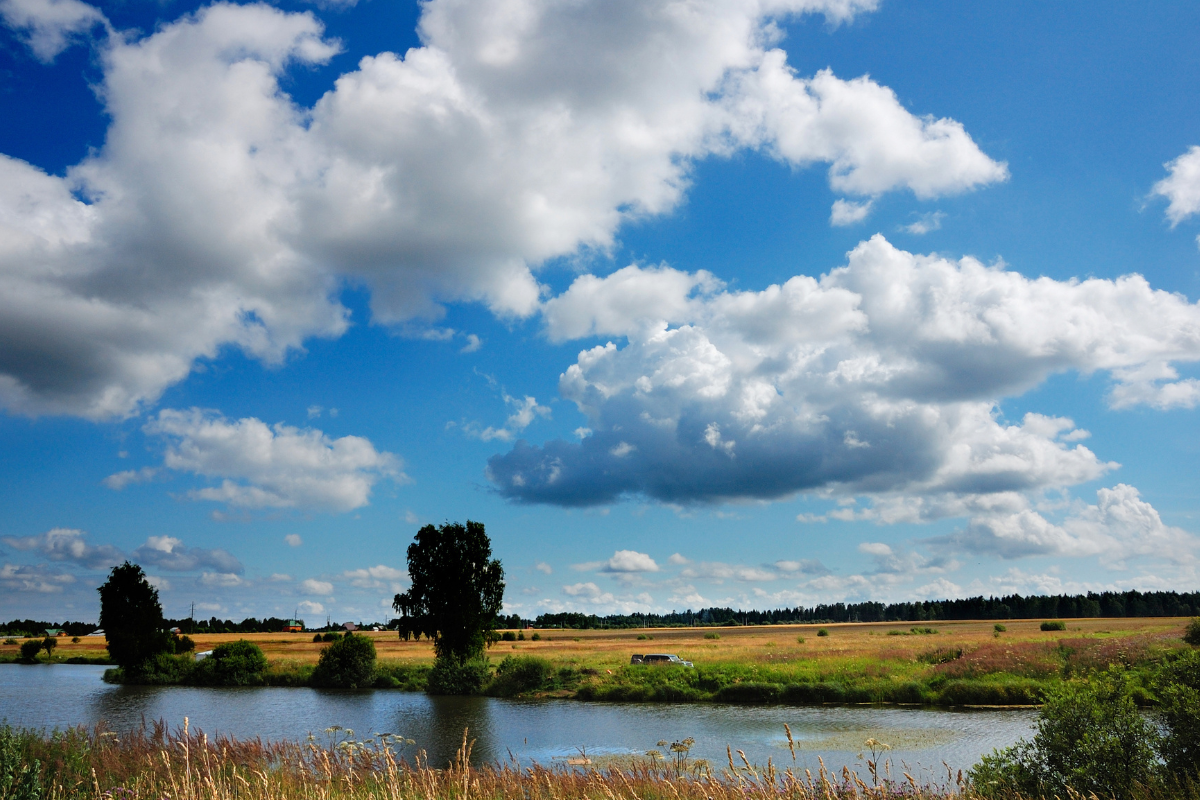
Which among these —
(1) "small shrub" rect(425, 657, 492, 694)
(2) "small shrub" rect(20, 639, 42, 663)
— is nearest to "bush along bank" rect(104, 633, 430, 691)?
(1) "small shrub" rect(425, 657, 492, 694)

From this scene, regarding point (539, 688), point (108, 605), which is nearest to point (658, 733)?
point (539, 688)

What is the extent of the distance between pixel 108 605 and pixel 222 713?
92.7ft

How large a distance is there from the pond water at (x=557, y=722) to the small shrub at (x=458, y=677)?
167cm

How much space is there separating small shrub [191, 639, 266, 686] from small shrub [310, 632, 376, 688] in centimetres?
545

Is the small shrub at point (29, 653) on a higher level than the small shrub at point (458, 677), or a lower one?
lower

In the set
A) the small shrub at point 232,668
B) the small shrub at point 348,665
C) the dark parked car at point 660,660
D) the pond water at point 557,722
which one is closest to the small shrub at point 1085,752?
the pond water at point 557,722

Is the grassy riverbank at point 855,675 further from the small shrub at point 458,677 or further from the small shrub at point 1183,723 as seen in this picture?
the small shrub at point 1183,723

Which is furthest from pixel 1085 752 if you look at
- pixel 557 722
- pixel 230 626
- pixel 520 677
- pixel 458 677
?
pixel 230 626

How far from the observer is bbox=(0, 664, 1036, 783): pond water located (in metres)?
23.4

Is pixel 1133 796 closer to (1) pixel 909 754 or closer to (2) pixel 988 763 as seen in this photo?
(2) pixel 988 763

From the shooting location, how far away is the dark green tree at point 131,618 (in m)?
55.6

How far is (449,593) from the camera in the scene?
4672 centimetres

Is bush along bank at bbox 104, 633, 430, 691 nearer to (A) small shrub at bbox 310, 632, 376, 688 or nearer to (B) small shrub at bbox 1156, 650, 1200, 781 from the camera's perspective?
(A) small shrub at bbox 310, 632, 376, 688

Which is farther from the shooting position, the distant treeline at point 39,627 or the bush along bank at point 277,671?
the distant treeline at point 39,627
